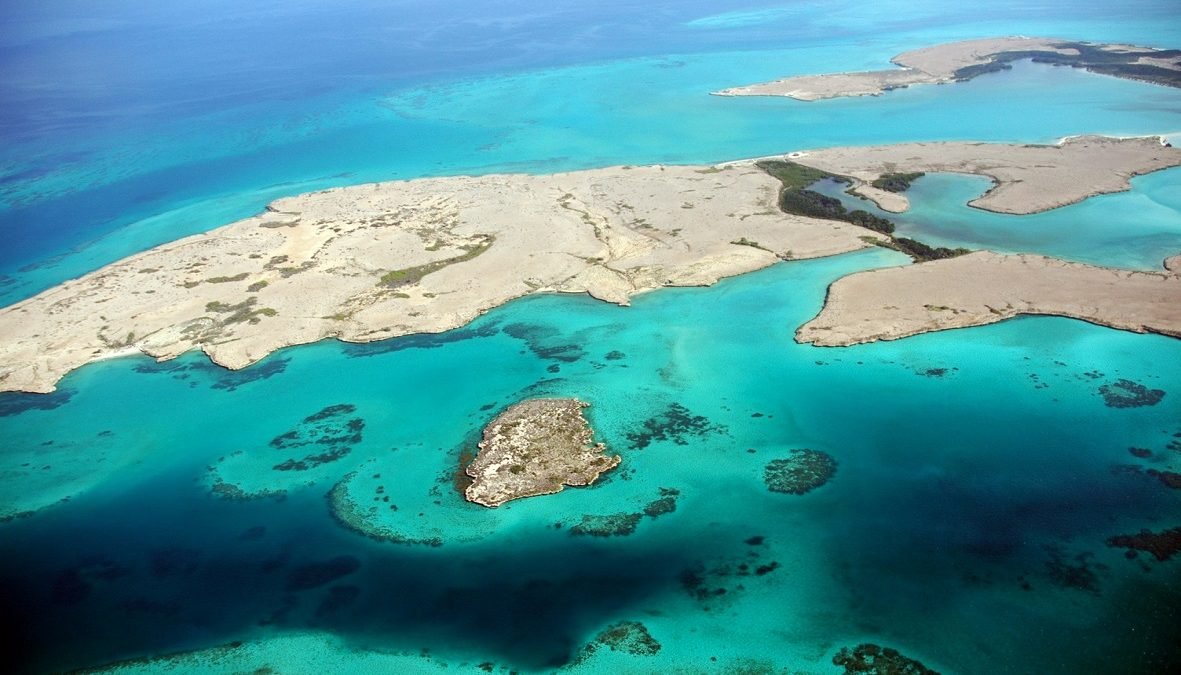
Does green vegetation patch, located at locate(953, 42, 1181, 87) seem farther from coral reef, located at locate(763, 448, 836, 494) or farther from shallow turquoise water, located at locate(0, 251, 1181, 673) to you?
coral reef, located at locate(763, 448, 836, 494)

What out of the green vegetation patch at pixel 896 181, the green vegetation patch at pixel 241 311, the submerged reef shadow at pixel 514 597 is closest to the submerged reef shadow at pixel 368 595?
the submerged reef shadow at pixel 514 597

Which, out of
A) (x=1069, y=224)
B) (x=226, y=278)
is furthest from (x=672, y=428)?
(x=1069, y=224)

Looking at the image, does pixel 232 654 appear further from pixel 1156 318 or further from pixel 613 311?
pixel 1156 318

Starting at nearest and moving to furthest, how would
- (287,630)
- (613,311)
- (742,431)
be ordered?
(287,630)
(742,431)
(613,311)

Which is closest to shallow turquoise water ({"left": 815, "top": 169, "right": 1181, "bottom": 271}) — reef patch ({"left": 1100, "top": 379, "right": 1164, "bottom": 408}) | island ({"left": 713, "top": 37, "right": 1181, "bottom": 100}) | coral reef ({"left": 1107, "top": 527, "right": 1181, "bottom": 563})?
reef patch ({"left": 1100, "top": 379, "right": 1164, "bottom": 408})

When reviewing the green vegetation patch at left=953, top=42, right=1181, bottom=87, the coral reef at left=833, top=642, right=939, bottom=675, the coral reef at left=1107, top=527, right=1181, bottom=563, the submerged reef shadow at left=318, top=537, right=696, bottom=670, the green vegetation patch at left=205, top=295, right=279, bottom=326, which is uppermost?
the green vegetation patch at left=953, top=42, right=1181, bottom=87

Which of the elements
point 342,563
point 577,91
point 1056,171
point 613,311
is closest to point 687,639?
point 342,563

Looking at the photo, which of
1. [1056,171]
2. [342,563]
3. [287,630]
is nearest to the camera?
[287,630]
